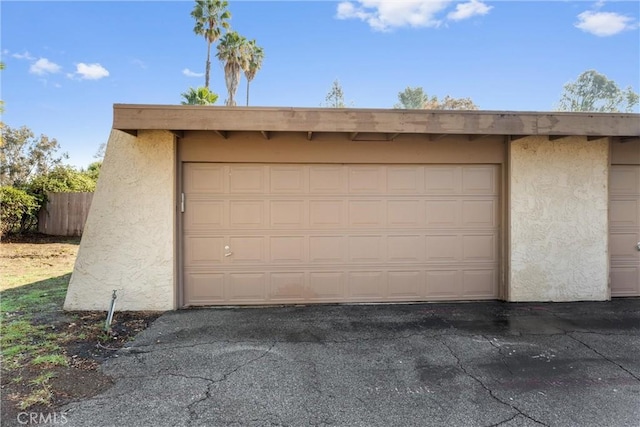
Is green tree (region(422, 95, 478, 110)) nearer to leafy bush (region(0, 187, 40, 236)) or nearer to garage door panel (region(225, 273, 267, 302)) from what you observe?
garage door panel (region(225, 273, 267, 302))

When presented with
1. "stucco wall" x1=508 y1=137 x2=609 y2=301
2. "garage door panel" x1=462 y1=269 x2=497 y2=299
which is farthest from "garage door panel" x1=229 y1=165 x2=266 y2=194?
"stucco wall" x1=508 y1=137 x2=609 y2=301

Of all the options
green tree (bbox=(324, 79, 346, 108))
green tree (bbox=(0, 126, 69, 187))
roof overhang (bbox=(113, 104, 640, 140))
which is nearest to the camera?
roof overhang (bbox=(113, 104, 640, 140))

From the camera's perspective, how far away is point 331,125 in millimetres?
4891

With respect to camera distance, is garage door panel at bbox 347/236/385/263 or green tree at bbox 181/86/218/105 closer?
garage door panel at bbox 347/236/385/263

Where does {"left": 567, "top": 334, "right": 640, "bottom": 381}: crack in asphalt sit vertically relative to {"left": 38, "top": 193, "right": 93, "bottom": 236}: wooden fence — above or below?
below

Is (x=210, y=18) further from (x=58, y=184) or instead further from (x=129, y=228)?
(x=129, y=228)

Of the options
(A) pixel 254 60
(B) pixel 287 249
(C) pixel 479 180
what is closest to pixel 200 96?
(A) pixel 254 60

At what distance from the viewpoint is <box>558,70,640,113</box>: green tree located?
36.6m

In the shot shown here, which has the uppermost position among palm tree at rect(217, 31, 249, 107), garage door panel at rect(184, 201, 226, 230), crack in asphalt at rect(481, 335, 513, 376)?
palm tree at rect(217, 31, 249, 107)

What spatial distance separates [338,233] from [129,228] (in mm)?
3313

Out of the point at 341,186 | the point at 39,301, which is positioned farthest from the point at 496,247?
the point at 39,301

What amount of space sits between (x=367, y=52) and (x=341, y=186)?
16.5 meters

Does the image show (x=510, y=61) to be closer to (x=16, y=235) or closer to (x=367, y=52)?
(x=367, y=52)

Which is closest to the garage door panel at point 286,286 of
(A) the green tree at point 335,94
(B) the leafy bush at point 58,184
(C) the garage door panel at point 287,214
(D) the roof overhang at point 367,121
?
(C) the garage door panel at point 287,214
